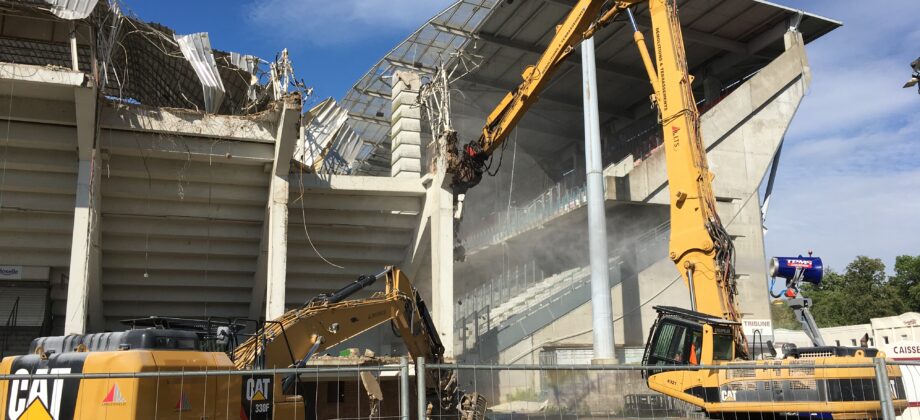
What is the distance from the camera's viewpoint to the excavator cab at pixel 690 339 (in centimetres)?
1109

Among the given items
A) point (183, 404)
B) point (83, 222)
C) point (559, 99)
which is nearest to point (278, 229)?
point (83, 222)

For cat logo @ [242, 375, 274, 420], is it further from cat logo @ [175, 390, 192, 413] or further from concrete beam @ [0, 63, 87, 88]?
concrete beam @ [0, 63, 87, 88]

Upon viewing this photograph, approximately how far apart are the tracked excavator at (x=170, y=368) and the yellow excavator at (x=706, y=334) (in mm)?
4770

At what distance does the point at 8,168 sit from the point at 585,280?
16416 millimetres

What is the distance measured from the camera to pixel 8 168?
15.6 metres

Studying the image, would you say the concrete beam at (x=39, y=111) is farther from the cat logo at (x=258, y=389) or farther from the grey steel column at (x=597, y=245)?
the grey steel column at (x=597, y=245)

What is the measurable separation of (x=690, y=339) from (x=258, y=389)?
647 cm

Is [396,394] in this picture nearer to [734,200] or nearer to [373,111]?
[734,200]

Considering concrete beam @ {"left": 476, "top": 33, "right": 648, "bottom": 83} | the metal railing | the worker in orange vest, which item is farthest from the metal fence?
concrete beam @ {"left": 476, "top": 33, "right": 648, "bottom": 83}

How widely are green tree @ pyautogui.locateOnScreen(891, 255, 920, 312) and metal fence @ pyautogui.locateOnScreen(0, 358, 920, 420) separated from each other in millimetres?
40403

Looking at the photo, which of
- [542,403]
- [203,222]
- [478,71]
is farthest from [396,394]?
[478,71]

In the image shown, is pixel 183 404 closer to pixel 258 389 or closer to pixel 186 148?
pixel 258 389

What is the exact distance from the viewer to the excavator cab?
11.1 meters

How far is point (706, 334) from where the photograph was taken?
36.5ft
